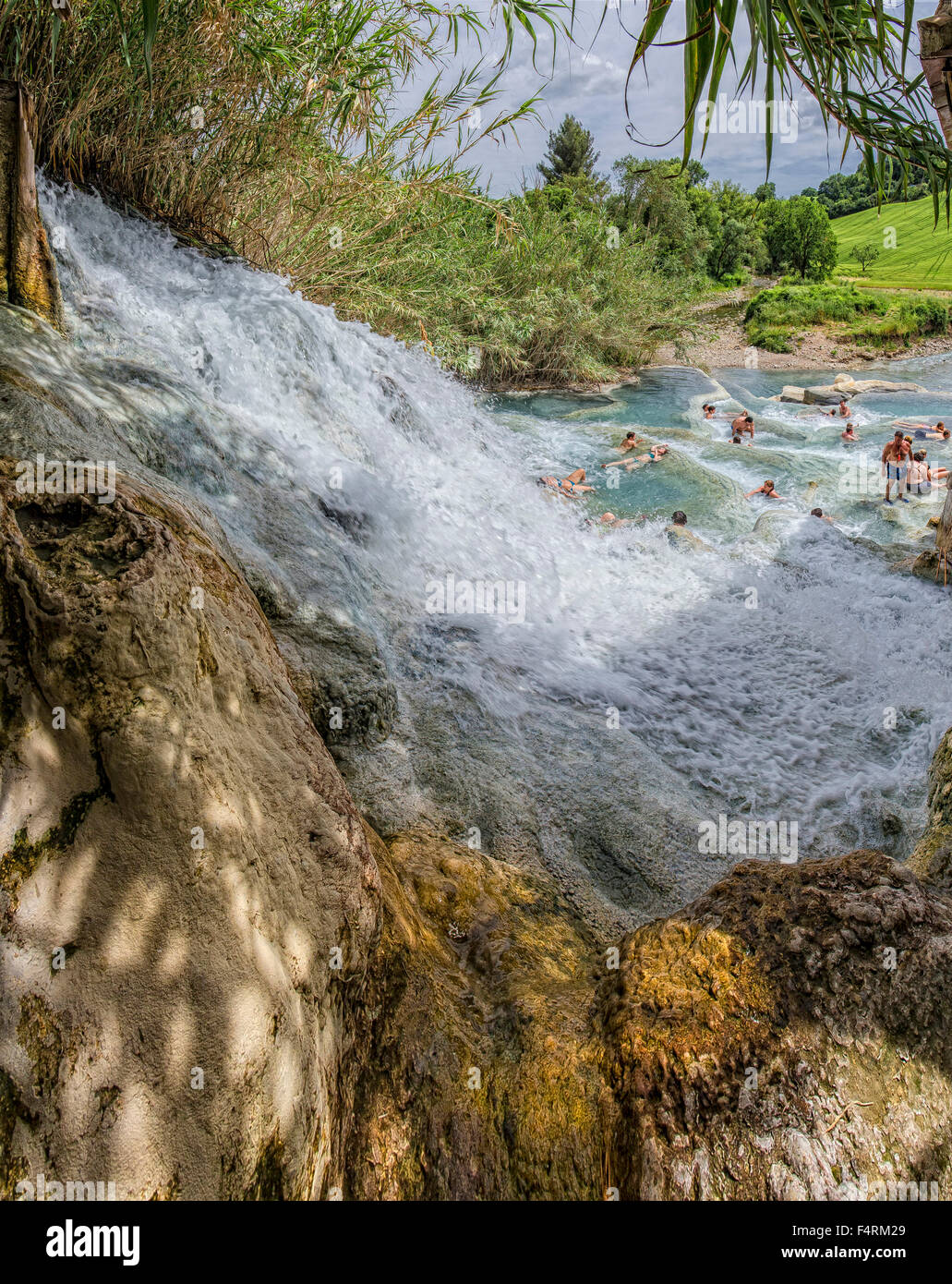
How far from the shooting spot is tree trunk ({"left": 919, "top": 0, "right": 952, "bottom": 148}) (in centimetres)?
323

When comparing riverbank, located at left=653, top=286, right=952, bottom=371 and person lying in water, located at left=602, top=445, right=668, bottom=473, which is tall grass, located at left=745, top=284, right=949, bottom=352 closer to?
riverbank, located at left=653, top=286, right=952, bottom=371

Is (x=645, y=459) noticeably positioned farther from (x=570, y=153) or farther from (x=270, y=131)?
(x=570, y=153)

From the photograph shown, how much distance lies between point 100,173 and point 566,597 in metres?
5.57

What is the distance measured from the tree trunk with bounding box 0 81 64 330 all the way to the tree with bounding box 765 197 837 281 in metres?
43.7

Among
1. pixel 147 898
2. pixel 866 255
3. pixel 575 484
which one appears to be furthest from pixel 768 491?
pixel 866 255

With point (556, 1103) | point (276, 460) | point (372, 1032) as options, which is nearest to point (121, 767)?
point (372, 1032)

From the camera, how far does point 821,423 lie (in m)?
16.8

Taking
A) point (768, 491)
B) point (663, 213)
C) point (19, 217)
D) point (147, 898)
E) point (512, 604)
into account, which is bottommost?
point (147, 898)

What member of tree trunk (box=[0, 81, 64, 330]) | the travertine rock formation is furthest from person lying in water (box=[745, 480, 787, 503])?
the travertine rock formation

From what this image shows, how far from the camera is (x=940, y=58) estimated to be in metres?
3.29

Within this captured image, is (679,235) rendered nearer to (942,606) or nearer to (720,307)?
(720,307)

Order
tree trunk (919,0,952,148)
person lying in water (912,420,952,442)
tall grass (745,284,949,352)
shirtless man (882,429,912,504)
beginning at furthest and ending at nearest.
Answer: tall grass (745,284,949,352), person lying in water (912,420,952,442), shirtless man (882,429,912,504), tree trunk (919,0,952,148)

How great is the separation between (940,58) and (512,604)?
388cm

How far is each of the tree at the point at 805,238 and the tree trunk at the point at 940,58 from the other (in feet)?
139
